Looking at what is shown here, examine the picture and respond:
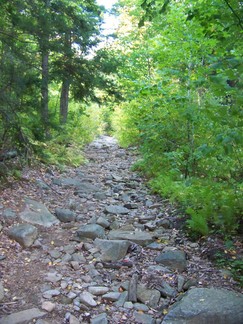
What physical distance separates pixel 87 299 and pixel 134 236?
5.63ft

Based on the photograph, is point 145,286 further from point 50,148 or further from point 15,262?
point 50,148

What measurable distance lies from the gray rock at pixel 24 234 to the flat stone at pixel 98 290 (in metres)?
1.35

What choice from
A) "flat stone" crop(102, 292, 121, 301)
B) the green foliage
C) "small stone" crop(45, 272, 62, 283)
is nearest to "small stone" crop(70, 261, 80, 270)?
"small stone" crop(45, 272, 62, 283)

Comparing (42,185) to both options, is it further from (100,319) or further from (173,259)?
(100,319)

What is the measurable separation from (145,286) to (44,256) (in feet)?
4.89

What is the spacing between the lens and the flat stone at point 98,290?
12.1ft

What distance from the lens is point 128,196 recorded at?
7652 millimetres

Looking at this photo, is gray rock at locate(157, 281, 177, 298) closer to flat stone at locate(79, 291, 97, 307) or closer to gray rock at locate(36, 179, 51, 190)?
flat stone at locate(79, 291, 97, 307)

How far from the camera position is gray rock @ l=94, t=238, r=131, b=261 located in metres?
4.52

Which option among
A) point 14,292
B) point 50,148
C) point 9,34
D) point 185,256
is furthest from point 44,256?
point 50,148

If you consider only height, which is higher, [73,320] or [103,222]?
[103,222]

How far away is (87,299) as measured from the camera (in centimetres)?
355

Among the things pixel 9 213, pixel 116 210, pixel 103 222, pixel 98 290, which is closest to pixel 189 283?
pixel 98 290

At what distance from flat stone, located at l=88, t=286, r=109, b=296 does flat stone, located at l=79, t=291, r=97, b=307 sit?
59 millimetres
